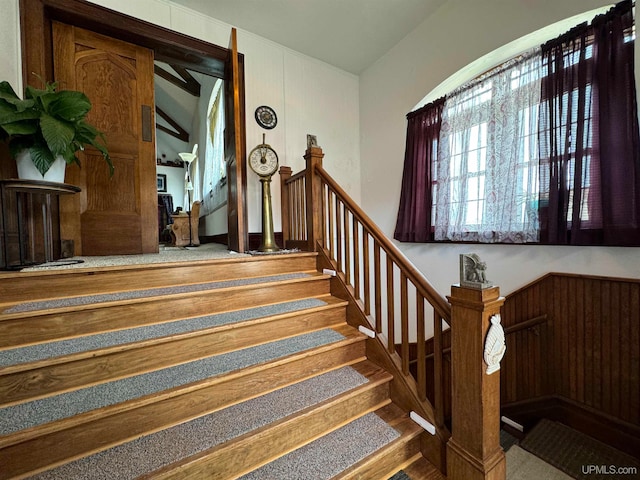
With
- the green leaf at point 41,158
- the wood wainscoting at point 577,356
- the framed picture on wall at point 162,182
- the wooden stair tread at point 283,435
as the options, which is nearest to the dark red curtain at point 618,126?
the wood wainscoting at point 577,356

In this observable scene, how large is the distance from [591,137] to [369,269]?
1784 millimetres

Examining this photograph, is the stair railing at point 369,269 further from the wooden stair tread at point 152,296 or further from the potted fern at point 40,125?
the potted fern at point 40,125

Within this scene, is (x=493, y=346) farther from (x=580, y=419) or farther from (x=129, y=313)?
(x=129, y=313)

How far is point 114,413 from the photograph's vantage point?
1048mm

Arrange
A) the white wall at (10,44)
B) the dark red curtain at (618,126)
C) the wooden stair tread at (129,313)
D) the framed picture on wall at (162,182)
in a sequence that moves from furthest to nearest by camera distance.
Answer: the framed picture on wall at (162,182) → the white wall at (10,44) → the dark red curtain at (618,126) → the wooden stair tread at (129,313)

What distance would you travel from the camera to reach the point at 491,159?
2377 millimetres

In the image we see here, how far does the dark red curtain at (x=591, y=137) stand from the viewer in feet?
5.51

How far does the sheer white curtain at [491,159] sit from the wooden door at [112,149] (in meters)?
2.98

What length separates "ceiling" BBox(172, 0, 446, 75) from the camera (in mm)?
2707

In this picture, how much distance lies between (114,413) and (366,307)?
4.58ft

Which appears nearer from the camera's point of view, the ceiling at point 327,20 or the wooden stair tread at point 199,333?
the wooden stair tread at point 199,333

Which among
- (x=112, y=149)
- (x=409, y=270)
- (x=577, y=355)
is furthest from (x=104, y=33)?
(x=577, y=355)

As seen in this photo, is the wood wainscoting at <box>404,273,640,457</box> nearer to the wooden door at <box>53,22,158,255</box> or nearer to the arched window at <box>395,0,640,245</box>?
the arched window at <box>395,0,640,245</box>

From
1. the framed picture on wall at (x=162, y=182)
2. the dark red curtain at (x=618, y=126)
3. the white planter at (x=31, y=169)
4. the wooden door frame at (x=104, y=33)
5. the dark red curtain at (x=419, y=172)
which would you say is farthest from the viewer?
the framed picture on wall at (x=162, y=182)
